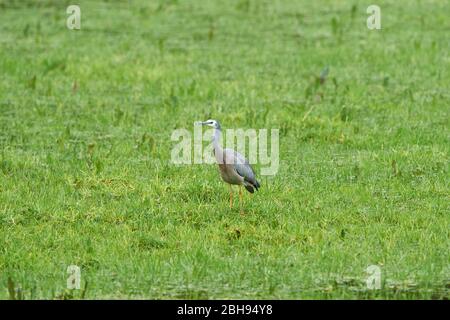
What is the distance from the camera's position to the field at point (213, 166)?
793 cm

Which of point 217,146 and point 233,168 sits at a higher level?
point 217,146

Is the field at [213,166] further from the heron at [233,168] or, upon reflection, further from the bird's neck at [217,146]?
the bird's neck at [217,146]

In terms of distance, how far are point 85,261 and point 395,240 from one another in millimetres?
2235

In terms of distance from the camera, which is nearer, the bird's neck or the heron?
the heron

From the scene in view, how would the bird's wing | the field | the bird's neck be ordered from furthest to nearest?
the bird's neck
the bird's wing
the field

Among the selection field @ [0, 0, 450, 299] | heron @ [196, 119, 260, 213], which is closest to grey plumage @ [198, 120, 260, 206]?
heron @ [196, 119, 260, 213]

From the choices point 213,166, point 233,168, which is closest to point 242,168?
point 233,168

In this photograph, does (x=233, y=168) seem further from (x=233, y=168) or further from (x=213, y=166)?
(x=213, y=166)

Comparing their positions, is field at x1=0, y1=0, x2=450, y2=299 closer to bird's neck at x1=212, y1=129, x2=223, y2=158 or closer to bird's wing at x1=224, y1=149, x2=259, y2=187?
bird's wing at x1=224, y1=149, x2=259, y2=187

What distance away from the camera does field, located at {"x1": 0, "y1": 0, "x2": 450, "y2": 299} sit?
7.93 meters

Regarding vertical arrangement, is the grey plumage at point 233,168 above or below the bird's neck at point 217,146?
below

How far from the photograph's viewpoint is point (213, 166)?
1052 centimetres

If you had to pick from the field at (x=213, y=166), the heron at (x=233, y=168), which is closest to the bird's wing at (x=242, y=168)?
the heron at (x=233, y=168)

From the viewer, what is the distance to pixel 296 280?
25.2 feet
